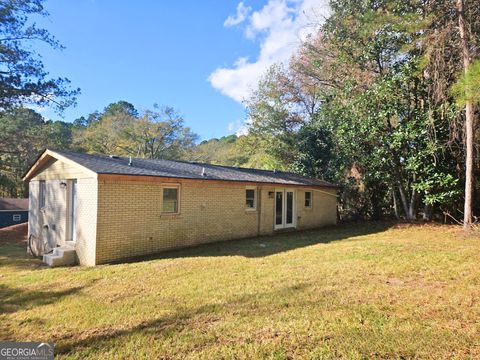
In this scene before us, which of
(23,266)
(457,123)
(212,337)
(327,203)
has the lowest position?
(23,266)

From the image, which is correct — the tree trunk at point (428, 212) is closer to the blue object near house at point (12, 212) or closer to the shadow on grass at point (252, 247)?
the shadow on grass at point (252, 247)

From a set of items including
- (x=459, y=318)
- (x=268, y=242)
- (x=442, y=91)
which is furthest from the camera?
(x=442, y=91)

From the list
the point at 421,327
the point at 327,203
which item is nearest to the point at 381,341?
the point at 421,327

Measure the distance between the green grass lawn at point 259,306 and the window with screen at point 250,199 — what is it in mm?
4087

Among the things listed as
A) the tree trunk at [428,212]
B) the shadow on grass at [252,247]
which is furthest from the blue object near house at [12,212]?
the tree trunk at [428,212]

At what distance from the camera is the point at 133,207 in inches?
354

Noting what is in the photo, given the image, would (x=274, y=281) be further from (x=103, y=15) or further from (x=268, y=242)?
(x=103, y=15)

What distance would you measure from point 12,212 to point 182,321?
2969 centimetres

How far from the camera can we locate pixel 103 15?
13.1 meters

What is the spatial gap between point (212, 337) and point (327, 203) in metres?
13.8

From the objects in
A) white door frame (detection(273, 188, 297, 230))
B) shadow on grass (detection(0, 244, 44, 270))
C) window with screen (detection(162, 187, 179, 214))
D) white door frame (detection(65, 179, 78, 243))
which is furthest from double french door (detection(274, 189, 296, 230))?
shadow on grass (detection(0, 244, 44, 270))

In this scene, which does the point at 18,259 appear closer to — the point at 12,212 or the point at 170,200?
the point at 170,200

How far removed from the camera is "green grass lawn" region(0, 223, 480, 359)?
11.8 feet

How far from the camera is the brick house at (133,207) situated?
335 inches
